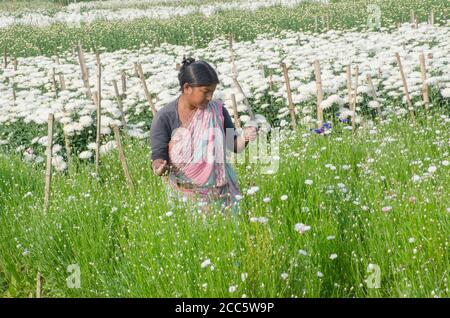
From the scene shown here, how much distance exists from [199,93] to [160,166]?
23.3 inches

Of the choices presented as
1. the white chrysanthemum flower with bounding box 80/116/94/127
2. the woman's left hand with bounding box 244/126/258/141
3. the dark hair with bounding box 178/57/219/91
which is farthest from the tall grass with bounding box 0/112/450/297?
the white chrysanthemum flower with bounding box 80/116/94/127

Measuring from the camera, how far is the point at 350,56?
414 inches

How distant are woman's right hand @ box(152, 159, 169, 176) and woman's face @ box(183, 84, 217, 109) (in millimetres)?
470

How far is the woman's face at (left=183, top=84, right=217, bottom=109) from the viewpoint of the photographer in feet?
13.4

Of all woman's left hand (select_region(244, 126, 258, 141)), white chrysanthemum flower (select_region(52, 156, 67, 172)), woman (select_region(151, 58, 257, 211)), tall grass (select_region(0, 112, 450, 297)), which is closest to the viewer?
tall grass (select_region(0, 112, 450, 297))

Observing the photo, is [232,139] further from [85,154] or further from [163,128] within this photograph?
[85,154]

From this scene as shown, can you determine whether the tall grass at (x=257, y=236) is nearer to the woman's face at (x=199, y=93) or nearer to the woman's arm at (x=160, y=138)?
the woman's arm at (x=160, y=138)

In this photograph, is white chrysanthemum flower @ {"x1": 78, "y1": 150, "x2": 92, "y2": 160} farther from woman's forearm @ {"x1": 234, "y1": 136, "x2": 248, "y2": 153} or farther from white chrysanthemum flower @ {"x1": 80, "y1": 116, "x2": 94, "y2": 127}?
woman's forearm @ {"x1": 234, "y1": 136, "x2": 248, "y2": 153}

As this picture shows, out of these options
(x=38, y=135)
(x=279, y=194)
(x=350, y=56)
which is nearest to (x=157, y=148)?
(x=279, y=194)

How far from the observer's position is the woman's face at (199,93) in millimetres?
4094

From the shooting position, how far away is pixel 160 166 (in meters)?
4.29

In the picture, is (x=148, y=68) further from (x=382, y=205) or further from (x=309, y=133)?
(x=382, y=205)

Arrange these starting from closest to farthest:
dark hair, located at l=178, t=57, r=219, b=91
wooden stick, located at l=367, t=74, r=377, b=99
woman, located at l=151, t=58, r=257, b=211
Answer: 1. dark hair, located at l=178, t=57, r=219, b=91
2. woman, located at l=151, t=58, r=257, b=211
3. wooden stick, located at l=367, t=74, r=377, b=99
